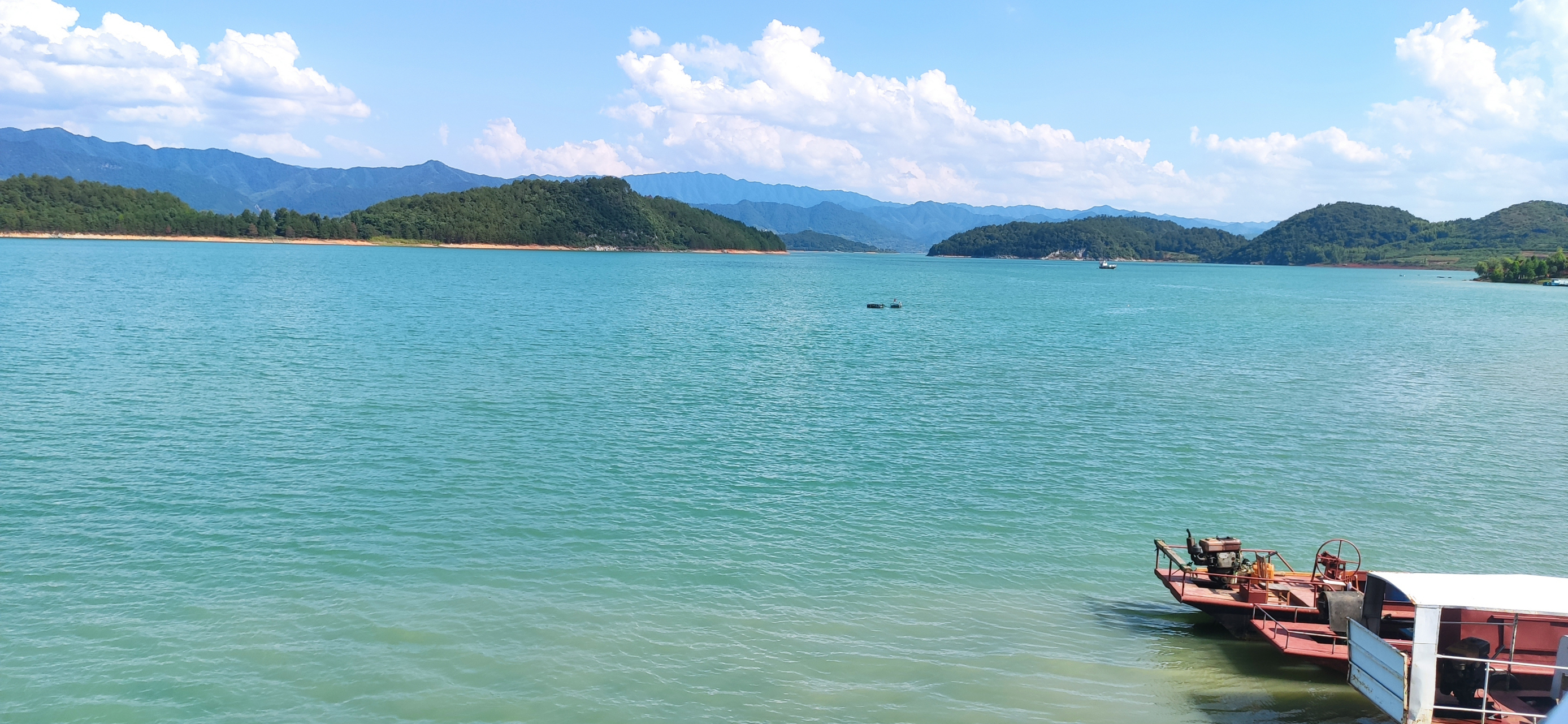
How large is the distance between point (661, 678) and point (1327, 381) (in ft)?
165

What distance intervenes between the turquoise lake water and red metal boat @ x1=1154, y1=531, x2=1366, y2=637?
872 mm

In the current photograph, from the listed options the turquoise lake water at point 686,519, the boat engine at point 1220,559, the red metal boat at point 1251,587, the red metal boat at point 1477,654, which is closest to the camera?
the red metal boat at point 1477,654

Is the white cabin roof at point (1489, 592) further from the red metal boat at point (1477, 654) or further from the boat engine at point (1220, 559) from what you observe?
the boat engine at point (1220, 559)

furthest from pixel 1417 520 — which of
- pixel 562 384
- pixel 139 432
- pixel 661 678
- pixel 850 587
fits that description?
pixel 139 432

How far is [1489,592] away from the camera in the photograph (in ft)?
44.9

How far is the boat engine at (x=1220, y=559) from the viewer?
1900 cm

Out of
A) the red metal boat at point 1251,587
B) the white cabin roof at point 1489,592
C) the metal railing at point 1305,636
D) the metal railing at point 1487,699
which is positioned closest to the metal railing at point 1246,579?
the red metal boat at point 1251,587

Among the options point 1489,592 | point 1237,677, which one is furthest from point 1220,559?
point 1489,592

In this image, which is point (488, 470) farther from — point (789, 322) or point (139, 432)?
point (789, 322)

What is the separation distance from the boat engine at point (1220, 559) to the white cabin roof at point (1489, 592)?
14.8ft

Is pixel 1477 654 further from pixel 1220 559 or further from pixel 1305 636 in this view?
pixel 1220 559

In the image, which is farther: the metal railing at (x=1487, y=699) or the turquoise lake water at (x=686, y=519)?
the turquoise lake water at (x=686, y=519)

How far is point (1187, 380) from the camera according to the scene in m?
51.6

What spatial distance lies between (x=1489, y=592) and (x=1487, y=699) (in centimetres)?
158
